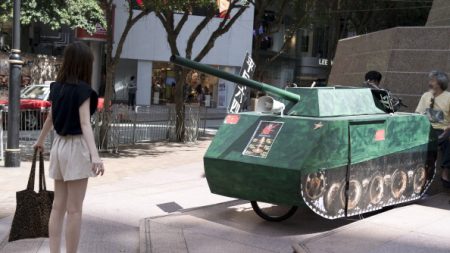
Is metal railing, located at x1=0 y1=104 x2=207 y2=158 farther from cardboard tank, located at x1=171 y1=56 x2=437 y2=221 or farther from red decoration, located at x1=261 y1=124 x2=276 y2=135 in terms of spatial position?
red decoration, located at x1=261 y1=124 x2=276 y2=135

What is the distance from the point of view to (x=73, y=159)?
4.21m

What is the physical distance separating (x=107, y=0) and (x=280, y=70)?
3165 centimetres

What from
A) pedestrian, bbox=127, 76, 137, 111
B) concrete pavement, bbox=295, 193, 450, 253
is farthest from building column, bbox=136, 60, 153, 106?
concrete pavement, bbox=295, 193, 450, 253

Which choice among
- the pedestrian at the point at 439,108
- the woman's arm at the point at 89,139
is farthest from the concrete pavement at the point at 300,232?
the woman's arm at the point at 89,139

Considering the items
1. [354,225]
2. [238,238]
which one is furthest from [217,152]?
[354,225]

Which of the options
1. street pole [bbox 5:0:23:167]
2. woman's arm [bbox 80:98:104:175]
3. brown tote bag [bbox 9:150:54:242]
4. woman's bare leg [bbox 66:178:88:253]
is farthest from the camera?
street pole [bbox 5:0:23:167]

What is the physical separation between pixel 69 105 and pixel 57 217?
89 centimetres

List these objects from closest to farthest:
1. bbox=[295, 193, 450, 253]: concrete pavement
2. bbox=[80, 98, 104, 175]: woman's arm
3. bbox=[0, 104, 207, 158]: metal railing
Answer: bbox=[80, 98, 104, 175]: woman's arm, bbox=[295, 193, 450, 253]: concrete pavement, bbox=[0, 104, 207, 158]: metal railing

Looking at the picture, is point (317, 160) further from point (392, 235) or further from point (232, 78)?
point (232, 78)

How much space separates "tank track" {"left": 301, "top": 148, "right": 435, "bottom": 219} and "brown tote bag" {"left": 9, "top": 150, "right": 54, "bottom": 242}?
91.1 inches

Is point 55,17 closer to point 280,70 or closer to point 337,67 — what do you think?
point 337,67

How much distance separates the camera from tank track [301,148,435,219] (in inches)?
217

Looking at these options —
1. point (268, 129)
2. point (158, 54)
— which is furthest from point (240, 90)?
point (158, 54)

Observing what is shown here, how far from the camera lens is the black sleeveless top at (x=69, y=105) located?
4238 mm
